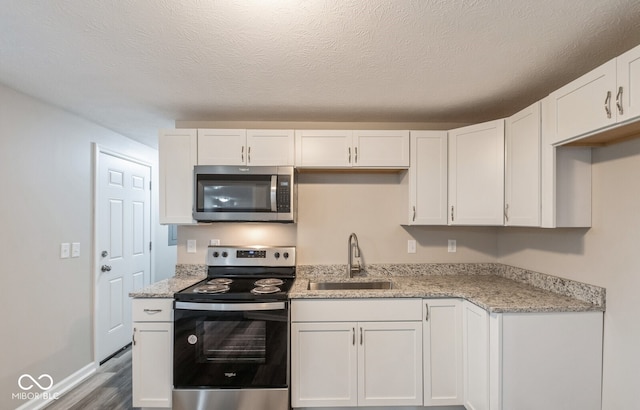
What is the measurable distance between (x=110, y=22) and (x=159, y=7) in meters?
0.29

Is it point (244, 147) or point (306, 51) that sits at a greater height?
point (306, 51)

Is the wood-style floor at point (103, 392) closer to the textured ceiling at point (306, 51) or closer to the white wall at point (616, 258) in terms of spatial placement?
the textured ceiling at point (306, 51)

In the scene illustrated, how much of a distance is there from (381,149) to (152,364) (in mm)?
2289

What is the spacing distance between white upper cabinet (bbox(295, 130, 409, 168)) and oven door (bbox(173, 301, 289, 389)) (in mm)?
1138

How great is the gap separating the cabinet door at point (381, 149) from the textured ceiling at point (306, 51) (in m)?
0.21

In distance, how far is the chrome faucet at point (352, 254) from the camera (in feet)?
8.39

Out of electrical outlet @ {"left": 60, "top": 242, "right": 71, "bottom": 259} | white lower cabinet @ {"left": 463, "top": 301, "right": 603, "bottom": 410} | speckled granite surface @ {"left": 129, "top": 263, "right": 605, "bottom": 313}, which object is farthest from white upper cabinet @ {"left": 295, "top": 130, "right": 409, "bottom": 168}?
electrical outlet @ {"left": 60, "top": 242, "right": 71, "bottom": 259}

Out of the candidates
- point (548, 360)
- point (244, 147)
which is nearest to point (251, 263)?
point (244, 147)

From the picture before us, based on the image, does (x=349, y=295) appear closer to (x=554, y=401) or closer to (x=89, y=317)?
(x=554, y=401)

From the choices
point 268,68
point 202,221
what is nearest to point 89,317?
point 202,221

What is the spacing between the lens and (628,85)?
Result: 4.21 feet

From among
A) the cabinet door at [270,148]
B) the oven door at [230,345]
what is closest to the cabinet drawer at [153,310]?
the oven door at [230,345]

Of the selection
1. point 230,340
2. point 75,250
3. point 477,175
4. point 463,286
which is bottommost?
point 230,340

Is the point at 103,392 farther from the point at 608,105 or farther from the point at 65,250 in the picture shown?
the point at 608,105
